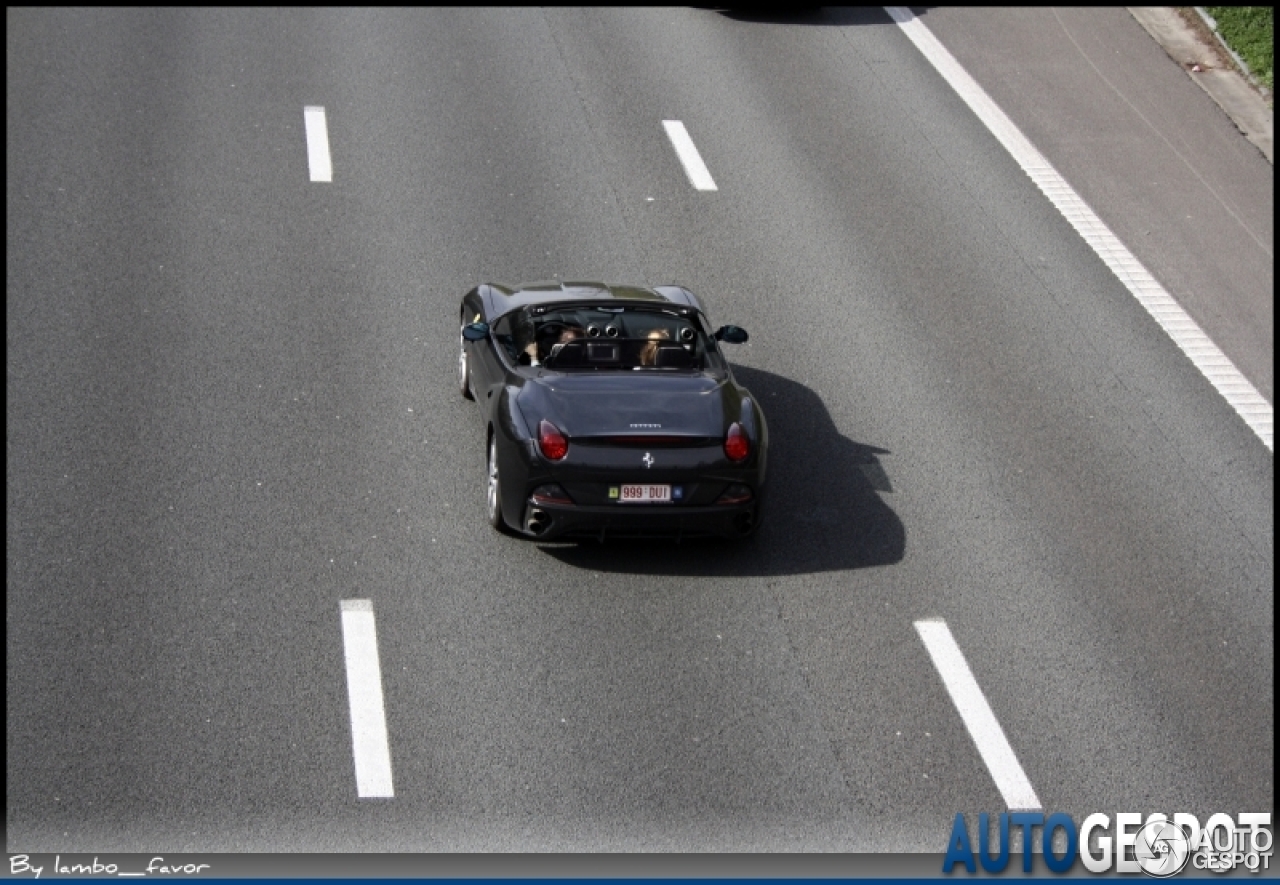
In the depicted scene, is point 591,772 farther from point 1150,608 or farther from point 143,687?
point 1150,608

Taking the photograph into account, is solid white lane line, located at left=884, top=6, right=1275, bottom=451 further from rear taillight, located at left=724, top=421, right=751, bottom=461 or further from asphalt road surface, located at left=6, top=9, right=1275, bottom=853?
rear taillight, located at left=724, top=421, right=751, bottom=461

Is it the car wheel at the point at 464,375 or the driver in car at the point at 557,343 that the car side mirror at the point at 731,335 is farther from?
the car wheel at the point at 464,375

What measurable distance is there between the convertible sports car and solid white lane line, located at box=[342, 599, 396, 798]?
125 cm

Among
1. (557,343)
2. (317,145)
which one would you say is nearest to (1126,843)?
(557,343)

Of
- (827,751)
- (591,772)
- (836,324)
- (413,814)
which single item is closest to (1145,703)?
(827,751)

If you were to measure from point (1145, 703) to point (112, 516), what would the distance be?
6.71 metres

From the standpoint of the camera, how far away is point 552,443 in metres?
10.6

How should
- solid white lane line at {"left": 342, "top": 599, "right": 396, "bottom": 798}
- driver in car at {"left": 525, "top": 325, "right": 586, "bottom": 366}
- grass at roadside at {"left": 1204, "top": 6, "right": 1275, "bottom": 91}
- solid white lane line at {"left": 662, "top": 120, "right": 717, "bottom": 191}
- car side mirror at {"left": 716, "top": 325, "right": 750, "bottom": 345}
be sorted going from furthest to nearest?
1. grass at roadside at {"left": 1204, "top": 6, "right": 1275, "bottom": 91}
2. solid white lane line at {"left": 662, "top": 120, "right": 717, "bottom": 191}
3. car side mirror at {"left": 716, "top": 325, "right": 750, "bottom": 345}
4. driver in car at {"left": 525, "top": 325, "right": 586, "bottom": 366}
5. solid white lane line at {"left": 342, "top": 599, "right": 396, "bottom": 798}

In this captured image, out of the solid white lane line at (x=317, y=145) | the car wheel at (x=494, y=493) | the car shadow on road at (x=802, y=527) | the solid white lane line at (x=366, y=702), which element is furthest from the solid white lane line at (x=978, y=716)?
the solid white lane line at (x=317, y=145)

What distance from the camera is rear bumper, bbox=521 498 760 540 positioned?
10547 millimetres

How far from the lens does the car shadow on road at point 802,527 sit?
36.4 feet

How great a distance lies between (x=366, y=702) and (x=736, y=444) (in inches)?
116

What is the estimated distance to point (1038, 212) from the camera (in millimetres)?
17406

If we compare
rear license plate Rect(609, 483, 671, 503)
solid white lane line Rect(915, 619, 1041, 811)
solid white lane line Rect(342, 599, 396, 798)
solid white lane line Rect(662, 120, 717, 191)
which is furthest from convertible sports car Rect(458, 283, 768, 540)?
solid white lane line Rect(662, 120, 717, 191)
